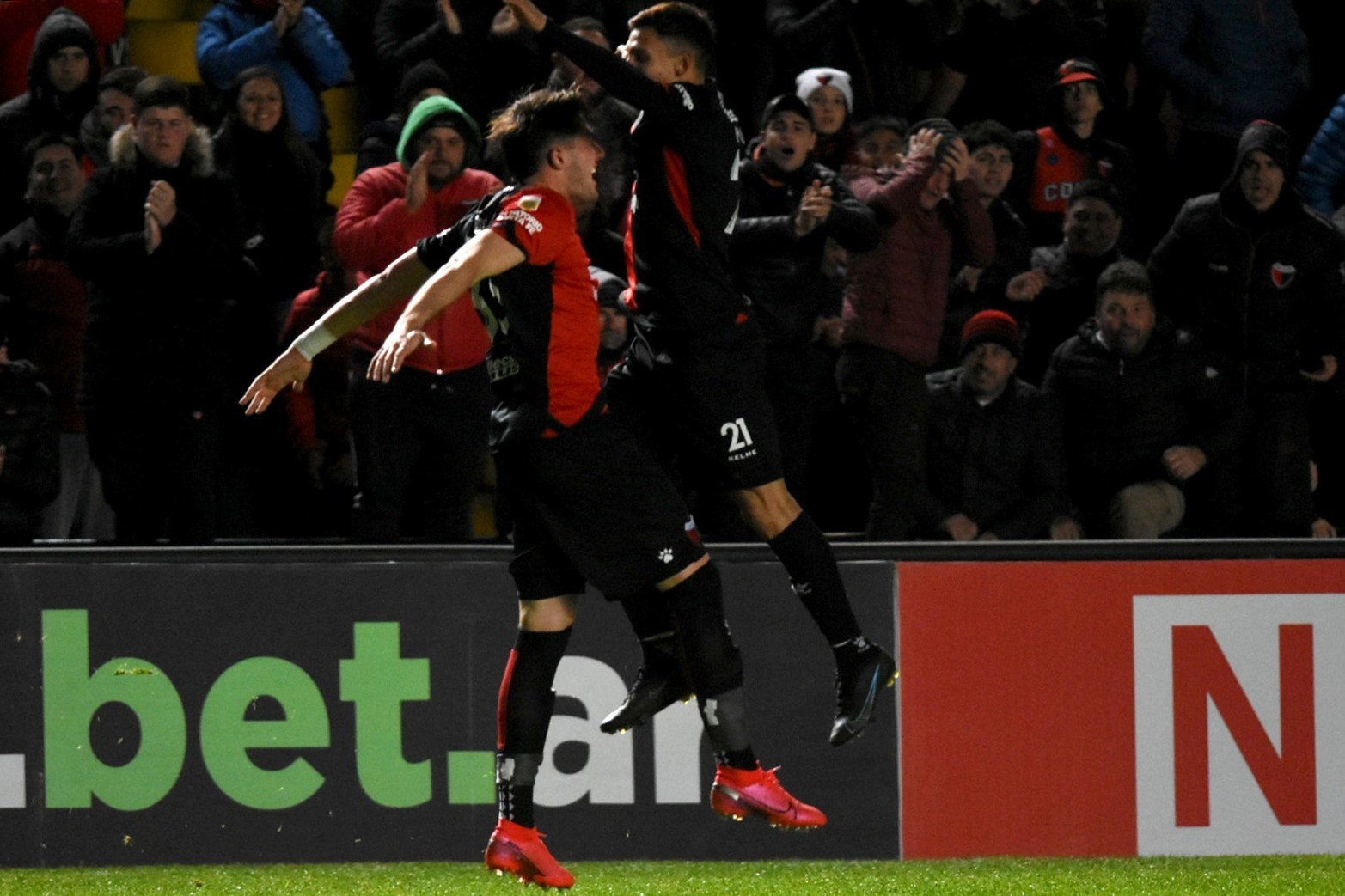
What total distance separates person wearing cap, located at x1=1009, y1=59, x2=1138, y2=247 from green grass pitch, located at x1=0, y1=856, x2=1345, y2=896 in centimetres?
323

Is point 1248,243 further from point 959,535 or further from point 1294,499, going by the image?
point 959,535

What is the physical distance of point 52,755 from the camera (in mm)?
6387

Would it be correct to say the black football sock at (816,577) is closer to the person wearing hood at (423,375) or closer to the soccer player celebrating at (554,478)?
the soccer player celebrating at (554,478)

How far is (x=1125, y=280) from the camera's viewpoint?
25.7 ft

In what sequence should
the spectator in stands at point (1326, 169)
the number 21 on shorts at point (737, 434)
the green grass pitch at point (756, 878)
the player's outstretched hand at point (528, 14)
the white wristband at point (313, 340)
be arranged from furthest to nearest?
the spectator in stands at point (1326, 169) → the green grass pitch at point (756, 878) → the number 21 on shorts at point (737, 434) → the white wristband at point (313, 340) → the player's outstretched hand at point (528, 14)

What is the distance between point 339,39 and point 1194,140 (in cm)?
395

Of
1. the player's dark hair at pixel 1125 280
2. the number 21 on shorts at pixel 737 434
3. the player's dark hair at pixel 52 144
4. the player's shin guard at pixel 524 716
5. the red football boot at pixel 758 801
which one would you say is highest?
the player's dark hair at pixel 52 144

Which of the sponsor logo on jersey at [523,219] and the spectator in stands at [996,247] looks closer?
the sponsor logo on jersey at [523,219]

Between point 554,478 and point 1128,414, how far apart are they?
335 cm

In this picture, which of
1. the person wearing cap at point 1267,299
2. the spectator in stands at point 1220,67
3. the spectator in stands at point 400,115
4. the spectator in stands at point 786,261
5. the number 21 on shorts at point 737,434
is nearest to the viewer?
the number 21 on shorts at point 737,434

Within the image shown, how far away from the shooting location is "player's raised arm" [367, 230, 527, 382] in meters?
4.38

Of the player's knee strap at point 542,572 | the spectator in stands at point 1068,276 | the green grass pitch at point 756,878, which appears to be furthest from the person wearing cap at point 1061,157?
the player's knee strap at point 542,572

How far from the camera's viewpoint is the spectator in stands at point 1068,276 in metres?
8.25

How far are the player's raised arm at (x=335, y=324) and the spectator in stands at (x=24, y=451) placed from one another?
8.22 feet
